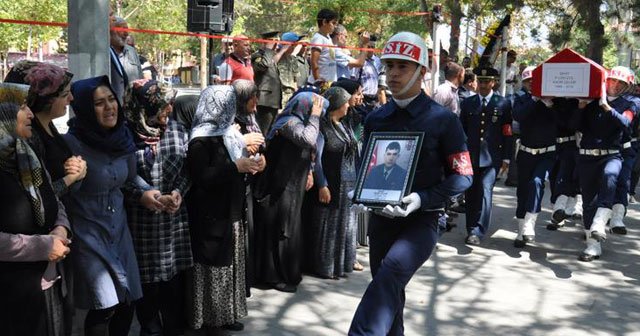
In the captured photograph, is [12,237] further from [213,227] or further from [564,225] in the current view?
[564,225]

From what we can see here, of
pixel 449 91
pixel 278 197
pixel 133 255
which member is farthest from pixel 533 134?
pixel 133 255

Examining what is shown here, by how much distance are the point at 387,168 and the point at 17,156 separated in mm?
2017

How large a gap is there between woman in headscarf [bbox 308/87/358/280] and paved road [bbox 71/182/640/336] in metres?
0.24

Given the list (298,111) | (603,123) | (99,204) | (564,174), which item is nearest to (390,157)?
(99,204)

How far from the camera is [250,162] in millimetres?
4961

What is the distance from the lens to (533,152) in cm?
878

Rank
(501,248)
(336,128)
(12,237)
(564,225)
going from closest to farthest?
(12,237) → (336,128) → (501,248) → (564,225)

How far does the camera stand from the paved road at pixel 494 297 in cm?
574

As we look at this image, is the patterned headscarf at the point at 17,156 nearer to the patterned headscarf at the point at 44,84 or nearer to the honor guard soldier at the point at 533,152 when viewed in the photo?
the patterned headscarf at the point at 44,84

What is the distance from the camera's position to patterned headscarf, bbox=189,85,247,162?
4.87 metres

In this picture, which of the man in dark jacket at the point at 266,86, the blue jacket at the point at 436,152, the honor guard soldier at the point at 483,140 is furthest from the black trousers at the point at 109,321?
the honor guard soldier at the point at 483,140

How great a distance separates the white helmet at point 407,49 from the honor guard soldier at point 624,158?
181 inches

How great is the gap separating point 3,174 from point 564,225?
8172 mm

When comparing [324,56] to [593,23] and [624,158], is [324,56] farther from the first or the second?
[593,23]
